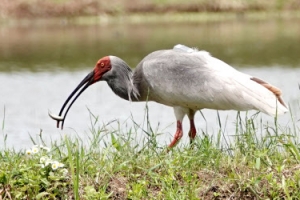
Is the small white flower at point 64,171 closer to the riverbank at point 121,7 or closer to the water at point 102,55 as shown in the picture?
the water at point 102,55

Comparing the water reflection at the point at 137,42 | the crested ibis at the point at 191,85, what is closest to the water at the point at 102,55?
the water reflection at the point at 137,42

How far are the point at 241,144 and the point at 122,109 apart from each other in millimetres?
5026

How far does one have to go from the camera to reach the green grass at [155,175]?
4613 mm

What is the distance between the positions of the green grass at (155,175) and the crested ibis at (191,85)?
0.84 m

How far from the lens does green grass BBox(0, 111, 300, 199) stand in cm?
461

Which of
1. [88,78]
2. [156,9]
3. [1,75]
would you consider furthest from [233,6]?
[88,78]

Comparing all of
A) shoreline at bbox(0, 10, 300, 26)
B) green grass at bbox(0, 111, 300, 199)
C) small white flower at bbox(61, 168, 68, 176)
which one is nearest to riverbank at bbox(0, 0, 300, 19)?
shoreline at bbox(0, 10, 300, 26)

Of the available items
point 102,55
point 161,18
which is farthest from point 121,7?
point 102,55

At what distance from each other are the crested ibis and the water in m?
0.29

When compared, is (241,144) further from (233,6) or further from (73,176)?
(233,6)

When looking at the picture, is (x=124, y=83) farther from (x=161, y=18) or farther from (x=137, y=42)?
(x=161, y=18)

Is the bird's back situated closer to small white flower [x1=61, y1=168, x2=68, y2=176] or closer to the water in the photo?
the water

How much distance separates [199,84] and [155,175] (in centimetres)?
165

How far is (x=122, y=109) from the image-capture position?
10242mm
